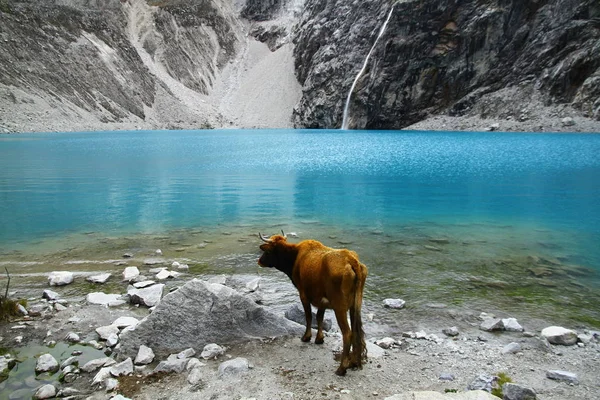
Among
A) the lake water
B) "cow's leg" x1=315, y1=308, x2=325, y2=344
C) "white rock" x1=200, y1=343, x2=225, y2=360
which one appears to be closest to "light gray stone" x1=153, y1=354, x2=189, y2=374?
"white rock" x1=200, y1=343, x2=225, y2=360

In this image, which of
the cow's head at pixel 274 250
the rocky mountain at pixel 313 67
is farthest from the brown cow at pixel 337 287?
the rocky mountain at pixel 313 67

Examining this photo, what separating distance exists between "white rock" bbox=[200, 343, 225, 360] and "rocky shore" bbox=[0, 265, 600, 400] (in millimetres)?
17

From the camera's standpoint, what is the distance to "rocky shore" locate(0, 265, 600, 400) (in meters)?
5.68

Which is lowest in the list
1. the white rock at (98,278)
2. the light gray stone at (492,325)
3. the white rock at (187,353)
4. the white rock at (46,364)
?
the white rock at (98,278)

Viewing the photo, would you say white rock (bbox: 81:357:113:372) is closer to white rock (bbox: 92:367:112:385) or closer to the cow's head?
white rock (bbox: 92:367:112:385)

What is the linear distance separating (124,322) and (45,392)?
219cm

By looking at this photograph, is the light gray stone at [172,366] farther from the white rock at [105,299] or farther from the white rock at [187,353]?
the white rock at [105,299]

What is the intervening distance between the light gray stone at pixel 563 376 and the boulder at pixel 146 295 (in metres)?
7.35

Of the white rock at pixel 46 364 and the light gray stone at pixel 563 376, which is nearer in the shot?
the light gray stone at pixel 563 376

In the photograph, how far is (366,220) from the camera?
17641 millimetres

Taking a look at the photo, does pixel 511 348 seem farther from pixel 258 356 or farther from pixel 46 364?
pixel 46 364

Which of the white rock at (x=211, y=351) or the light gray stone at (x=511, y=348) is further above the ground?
the light gray stone at (x=511, y=348)

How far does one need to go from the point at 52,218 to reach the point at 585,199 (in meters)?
26.5

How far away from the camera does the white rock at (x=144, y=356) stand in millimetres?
6445
